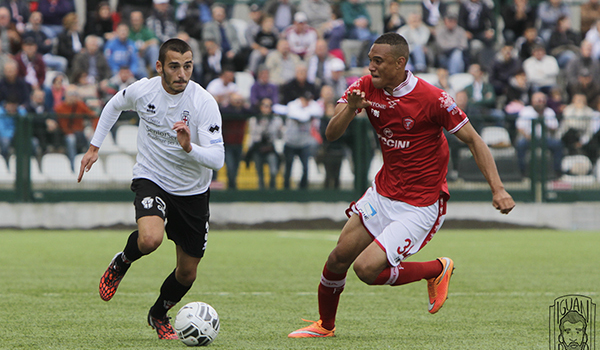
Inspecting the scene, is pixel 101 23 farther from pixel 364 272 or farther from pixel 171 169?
pixel 364 272

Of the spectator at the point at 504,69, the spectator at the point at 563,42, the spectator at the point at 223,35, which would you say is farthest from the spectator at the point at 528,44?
the spectator at the point at 223,35

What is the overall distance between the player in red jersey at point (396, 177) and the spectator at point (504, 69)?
12067 millimetres

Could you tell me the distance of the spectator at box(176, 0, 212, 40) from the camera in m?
18.1

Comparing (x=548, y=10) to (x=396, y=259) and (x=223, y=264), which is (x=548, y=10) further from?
(x=396, y=259)

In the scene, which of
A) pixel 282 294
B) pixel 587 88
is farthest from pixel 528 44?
pixel 282 294

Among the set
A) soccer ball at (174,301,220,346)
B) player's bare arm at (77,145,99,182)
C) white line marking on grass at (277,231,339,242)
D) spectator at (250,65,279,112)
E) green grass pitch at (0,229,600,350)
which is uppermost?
player's bare arm at (77,145,99,182)

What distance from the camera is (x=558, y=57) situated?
18625mm

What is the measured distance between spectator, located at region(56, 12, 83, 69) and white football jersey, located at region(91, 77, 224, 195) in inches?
477

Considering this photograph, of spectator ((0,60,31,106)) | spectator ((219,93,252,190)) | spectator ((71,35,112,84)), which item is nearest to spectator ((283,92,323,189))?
spectator ((219,93,252,190))

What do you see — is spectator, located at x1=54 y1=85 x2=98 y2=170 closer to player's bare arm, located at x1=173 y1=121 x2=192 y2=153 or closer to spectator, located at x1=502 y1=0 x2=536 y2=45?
player's bare arm, located at x1=173 y1=121 x2=192 y2=153

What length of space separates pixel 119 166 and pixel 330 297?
9067 mm

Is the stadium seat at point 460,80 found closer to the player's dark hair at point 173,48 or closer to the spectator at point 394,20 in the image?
the spectator at point 394,20

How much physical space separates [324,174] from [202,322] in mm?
9454

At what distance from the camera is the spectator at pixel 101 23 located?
1812cm
